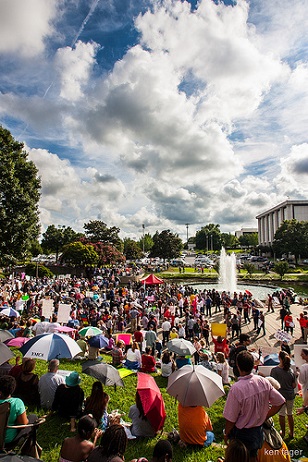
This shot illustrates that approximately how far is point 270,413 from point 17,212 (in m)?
24.2

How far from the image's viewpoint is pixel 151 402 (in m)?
5.41

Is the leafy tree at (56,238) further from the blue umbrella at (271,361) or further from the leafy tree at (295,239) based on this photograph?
the blue umbrella at (271,361)

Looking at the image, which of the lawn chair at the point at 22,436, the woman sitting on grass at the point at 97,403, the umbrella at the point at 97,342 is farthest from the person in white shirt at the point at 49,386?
the umbrella at the point at 97,342

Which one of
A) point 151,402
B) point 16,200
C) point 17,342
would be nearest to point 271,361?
point 151,402

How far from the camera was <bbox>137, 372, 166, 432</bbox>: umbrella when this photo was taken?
5.39 meters

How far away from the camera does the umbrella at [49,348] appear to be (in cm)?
702

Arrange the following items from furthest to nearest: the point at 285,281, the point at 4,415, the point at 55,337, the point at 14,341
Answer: the point at 285,281
the point at 14,341
the point at 55,337
the point at 4,415

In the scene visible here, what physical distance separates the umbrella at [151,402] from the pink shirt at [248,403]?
2.11m

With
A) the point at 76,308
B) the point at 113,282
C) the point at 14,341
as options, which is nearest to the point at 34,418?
the point at 14,341

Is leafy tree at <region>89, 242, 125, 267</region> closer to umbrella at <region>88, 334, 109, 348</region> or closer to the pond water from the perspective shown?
the pond water

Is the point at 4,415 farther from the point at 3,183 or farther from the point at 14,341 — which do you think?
the point at 3,183

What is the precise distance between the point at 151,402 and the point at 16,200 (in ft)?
73.7

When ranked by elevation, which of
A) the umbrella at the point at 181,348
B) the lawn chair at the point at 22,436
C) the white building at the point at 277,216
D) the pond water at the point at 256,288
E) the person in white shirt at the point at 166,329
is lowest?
the pond water at the point at 256,288

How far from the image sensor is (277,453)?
13.0 ft
